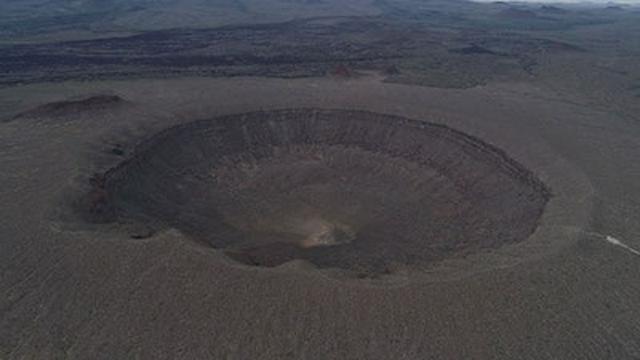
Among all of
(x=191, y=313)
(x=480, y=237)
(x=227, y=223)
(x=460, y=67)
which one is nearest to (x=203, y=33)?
(x=460, y=67)

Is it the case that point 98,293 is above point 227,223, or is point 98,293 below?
above

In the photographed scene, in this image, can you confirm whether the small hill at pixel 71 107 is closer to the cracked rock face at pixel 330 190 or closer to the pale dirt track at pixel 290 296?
the cracked rock face at pixel 330 190

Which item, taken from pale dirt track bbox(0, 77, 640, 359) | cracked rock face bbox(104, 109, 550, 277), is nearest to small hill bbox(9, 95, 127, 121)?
cracked rock face bbox(104, 109, 550, 277)

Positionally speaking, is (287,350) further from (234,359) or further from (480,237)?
(480,237)

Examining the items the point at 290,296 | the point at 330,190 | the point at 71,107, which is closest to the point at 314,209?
the point at 330,190

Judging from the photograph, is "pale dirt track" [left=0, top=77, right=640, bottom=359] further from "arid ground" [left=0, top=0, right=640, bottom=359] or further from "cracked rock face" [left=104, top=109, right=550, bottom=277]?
"cracked rock face" [left=104, top=109, right=550, bottom=277]
